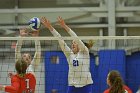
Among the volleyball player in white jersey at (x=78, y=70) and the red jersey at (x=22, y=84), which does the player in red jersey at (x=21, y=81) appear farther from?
the volleyball player in white jersey at (x=78, y=70)

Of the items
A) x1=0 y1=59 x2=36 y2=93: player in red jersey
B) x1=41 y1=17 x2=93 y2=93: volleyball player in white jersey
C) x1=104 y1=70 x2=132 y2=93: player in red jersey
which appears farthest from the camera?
x1=41 y1=17 x2=93 y2=93: volleyball player in white jersey

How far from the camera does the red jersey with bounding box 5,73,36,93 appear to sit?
4.55m

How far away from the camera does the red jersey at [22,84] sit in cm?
455

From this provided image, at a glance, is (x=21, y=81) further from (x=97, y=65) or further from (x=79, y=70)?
(x=97, y=65)

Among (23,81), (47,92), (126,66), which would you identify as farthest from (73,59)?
(126,66)

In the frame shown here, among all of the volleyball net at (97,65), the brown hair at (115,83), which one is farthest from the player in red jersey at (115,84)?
the volleyball net at (97,65)

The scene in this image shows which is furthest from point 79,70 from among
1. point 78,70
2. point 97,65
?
point 97,65

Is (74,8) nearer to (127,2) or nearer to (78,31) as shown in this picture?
(78,31)

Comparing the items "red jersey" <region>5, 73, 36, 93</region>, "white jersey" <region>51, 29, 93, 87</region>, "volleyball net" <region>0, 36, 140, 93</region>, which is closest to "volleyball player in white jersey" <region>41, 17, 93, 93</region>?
"white jersey" <region>51, 29, 93, 87</region>

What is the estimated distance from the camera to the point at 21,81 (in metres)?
4.71

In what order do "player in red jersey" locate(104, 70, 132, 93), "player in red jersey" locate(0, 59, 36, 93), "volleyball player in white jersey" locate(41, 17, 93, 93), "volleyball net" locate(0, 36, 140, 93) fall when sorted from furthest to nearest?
"volleyball net" locate(0, 36, 140, 93) → "volleyball player in white jersey" locate(41, 17, 93, 93) → "player in red jersey" locate(0, 59, 36, 93) → "player in red jersey" locate(104, 70, 132, 93)

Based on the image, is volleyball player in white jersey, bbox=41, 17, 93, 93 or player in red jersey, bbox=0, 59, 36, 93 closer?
player in red jersey, bbox=0, 59, 36, 93

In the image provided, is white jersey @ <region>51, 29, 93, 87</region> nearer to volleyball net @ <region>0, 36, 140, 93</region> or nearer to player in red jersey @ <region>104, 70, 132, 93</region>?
player in red jersey @ <region>104, 70, 132, 93</region>

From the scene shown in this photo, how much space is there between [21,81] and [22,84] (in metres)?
0.04
